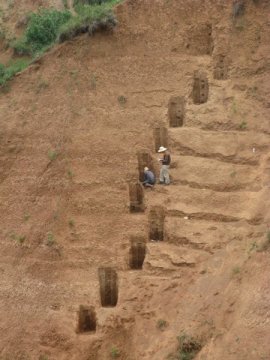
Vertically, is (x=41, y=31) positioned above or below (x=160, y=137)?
above

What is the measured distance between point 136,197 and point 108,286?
2959 mm

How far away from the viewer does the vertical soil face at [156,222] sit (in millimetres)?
22438

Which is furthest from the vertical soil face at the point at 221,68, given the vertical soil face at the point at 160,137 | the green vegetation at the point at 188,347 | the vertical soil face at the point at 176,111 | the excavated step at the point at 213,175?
the green vegetation at the point at 188,347

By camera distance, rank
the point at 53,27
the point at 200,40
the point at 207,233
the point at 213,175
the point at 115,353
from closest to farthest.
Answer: the point at 115,353 < the point at 207,233 < the point at 213,175 < the point at 200,40 < the point at 53,27

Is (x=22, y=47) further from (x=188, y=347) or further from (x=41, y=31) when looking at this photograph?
(x=188, y=347)

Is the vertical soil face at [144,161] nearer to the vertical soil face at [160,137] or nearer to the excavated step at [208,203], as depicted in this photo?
the vertical soil face at [160,137]

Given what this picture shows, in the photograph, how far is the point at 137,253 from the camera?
22.4 m

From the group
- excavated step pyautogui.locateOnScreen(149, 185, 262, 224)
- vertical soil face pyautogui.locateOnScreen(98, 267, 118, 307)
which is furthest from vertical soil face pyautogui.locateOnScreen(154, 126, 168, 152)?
vertical soil face pyautogui.locateOnScreen(98, 267, 118, 307)

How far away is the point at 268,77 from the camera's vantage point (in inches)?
973

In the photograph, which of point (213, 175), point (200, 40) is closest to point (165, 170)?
point (213, 175)

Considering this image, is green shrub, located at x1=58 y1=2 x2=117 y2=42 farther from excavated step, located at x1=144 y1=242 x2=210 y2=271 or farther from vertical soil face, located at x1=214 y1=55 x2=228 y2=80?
excavated step, located at x1=144 y1=242 x2=210 y2=271

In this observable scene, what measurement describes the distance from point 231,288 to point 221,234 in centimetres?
250

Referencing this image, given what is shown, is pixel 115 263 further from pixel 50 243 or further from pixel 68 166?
pixel 68 166

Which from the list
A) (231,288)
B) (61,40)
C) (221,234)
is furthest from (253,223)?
(61,40)
